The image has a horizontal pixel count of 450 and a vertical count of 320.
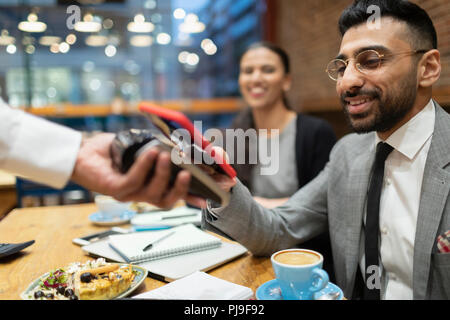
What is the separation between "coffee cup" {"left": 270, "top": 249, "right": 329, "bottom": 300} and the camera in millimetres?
771

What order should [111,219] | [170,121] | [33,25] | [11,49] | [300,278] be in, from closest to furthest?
[170,121], [300,278], [111,219], [11,49], [33,25]

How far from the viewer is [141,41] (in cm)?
554

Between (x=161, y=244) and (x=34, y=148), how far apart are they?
486 millimetres

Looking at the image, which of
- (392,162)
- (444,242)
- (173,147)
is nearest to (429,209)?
(444,242)

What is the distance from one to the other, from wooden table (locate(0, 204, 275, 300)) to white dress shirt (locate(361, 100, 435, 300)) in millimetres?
364

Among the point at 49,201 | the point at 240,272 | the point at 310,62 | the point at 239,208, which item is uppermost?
the point at 310,62

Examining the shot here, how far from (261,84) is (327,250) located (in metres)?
1.24

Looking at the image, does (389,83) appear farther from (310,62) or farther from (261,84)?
(310,62)

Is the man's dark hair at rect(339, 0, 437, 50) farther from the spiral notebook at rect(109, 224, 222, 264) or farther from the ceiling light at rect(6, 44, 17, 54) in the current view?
the ceiling light at rect(6, 44, 17, 54)

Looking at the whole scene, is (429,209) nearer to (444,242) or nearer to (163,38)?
(444,242)

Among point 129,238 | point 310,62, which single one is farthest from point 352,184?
point 310,62

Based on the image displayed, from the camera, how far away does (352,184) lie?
1.20 m

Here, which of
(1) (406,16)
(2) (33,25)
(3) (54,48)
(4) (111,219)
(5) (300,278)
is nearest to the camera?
(5) (300,278)

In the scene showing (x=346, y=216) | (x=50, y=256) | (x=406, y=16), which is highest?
(x=406, y=16)
